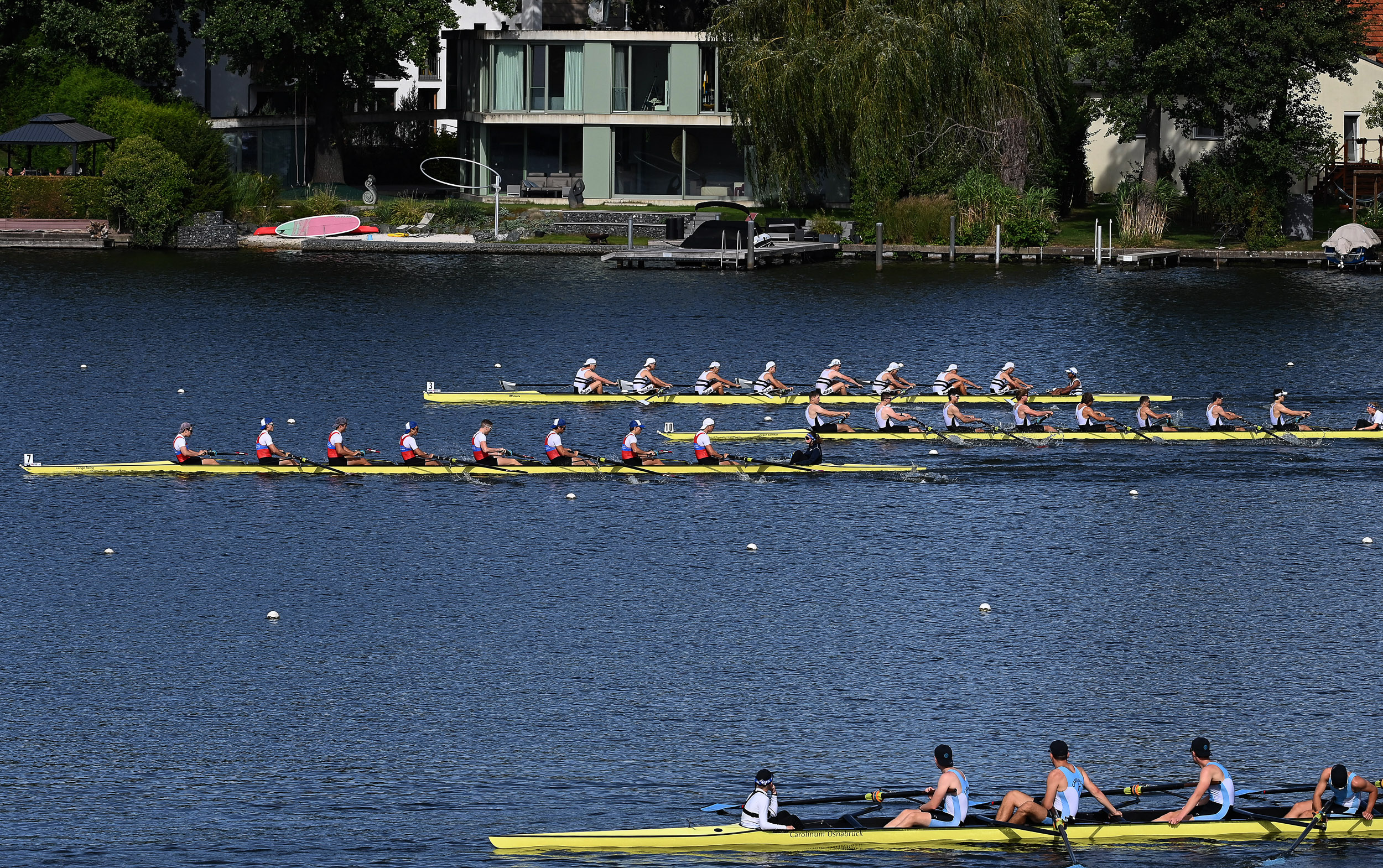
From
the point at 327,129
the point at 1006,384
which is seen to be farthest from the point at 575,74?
the point at 1006,384

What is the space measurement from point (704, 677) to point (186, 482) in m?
16.1

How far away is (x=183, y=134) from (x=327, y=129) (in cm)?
911

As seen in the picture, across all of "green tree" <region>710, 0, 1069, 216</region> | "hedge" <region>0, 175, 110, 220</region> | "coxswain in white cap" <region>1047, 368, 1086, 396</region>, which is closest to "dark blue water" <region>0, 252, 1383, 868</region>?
"coxswain in white cap" <region>1047, 368, 1086, 396</region>

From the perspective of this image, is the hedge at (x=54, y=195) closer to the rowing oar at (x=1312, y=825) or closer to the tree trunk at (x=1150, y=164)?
the tree trunk at (x=1150, y=164)

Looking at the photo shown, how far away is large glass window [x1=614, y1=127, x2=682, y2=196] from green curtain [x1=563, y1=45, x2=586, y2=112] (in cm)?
263

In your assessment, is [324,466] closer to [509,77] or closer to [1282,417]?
[1282,417]

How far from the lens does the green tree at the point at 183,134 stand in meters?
78.2

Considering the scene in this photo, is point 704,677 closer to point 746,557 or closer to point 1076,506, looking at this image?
point 746,557

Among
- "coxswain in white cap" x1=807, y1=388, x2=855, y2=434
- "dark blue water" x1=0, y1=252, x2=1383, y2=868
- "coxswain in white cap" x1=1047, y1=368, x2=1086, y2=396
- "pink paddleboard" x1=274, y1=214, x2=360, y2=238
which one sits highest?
"pink paddleboard" x1=274, y1=214, x2=360, y2=238

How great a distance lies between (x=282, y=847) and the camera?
20266 mm

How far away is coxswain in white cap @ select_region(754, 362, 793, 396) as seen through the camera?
1767 inches

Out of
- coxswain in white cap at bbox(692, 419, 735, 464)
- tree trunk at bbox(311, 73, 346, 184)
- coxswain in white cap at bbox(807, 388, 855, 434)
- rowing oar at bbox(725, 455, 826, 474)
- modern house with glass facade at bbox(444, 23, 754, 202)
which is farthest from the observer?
tree trunk at bbox(311, 73, 346, 184)

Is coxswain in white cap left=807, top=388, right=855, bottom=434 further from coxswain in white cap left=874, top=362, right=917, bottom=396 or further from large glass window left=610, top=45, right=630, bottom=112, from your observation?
large glass window left=610, top=45, right=630, bottom=112

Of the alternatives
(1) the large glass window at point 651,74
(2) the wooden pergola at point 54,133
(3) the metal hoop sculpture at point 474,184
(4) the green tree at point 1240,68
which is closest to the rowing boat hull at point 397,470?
(4) the green tree at point 1240,68
